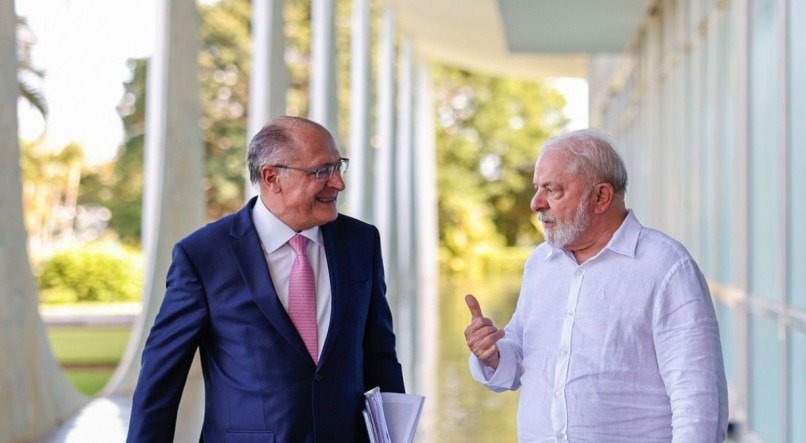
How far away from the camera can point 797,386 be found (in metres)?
5.49

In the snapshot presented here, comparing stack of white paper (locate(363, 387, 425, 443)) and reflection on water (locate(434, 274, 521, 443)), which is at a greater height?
stack of white paper (locate(363, 387, 425, 443))

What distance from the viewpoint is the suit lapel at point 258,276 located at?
2.74 metres

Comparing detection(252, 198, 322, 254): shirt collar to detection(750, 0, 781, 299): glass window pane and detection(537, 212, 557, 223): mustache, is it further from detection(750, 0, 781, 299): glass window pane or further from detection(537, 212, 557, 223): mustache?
detection(750, 0, 781, 299): glass window pane

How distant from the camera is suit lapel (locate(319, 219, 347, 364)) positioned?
2777 mm

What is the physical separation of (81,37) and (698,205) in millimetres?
22211

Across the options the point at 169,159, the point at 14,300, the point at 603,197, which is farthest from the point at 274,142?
the point at 169,159

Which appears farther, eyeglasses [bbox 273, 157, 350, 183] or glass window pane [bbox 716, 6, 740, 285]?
glass window pane [bbox 716, 6, 740, 285]

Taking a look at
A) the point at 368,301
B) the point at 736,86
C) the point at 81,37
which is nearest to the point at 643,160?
the point at 736,86

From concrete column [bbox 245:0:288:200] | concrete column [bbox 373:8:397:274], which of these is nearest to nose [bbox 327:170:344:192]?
concrete column [bbox 245:0:288:200]

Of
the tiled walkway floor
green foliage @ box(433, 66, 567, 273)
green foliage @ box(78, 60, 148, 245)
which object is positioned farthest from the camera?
green foliage @ box(433, 66, 567, 273)

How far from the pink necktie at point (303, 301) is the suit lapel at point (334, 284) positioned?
1.6 inches

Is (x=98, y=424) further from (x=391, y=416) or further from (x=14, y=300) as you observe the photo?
(x=391, y=416)

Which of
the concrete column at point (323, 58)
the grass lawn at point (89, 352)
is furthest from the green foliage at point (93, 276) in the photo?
the concrete column at point (323, 58)

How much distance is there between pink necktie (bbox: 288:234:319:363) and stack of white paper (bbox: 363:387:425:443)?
0.18m
